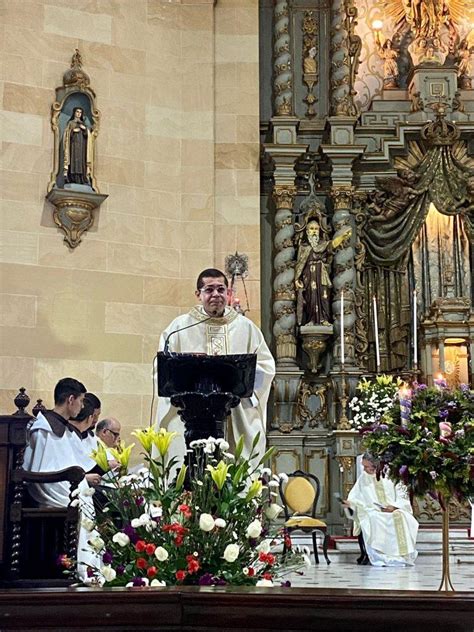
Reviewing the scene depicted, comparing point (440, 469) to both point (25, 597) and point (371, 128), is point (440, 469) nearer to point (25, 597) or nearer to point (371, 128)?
point (25, 597)

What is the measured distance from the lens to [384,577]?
9.38 metres

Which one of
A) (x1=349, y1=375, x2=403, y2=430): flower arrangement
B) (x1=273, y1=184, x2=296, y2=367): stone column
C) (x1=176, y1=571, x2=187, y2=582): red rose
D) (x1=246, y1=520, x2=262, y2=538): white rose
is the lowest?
(x1=176, y1=571, x2=187, y2=582): red rose

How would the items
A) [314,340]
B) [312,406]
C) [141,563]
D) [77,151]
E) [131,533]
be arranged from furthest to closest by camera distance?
1. [312,406]
2. [314,340]
3. [77,151]
4. [131,533]
5. [141,563]

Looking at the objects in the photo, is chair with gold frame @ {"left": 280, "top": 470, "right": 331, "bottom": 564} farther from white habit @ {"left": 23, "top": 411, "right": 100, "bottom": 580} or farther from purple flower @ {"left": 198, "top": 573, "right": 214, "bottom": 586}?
purple flower @ {"left": 198, "top": 573, "right": 214, "bottom": 586}

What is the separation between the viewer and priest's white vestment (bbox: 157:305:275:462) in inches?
229

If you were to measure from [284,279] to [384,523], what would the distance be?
3.99m

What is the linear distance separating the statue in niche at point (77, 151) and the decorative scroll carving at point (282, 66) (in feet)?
9.97

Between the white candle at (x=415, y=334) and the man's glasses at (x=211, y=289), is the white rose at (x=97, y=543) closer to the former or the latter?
the man's glasses at (x=211, y=289)

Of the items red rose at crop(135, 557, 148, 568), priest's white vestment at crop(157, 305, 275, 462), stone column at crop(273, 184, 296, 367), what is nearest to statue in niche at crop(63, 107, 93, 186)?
stone column at crop(273, 184, 296, 367)

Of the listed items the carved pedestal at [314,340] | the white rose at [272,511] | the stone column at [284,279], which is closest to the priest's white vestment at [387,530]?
the carved pedestal at [314,340]

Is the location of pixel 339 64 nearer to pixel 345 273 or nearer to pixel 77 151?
pixel 345 273

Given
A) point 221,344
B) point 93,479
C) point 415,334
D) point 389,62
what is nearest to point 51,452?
point 93,479

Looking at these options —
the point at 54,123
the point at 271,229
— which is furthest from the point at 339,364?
the point at 54,123

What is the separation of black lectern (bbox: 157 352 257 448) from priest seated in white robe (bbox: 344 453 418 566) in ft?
20.2
